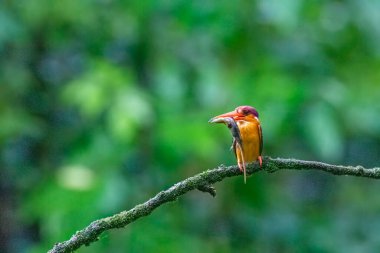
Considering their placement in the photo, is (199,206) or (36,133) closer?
(36,133)

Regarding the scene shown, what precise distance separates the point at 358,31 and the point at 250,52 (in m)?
0.64

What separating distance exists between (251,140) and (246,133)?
1 cm

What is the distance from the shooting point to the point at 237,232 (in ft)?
16.4

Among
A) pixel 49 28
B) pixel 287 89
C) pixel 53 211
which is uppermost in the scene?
pixel 49 28

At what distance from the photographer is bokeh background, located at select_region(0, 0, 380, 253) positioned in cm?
411

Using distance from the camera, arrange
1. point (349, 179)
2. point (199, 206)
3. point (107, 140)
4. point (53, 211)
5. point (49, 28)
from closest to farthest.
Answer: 1. point (53, 211)
2. point (107, 140)
3. point (49, 28)
4. point (199, 206)
5. point (349, 179)

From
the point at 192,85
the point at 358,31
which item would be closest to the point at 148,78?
the point at 192,85

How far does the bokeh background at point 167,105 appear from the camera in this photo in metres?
4.11

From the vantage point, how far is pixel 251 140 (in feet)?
4.37

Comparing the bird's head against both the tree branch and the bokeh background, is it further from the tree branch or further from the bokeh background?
the bokeh background

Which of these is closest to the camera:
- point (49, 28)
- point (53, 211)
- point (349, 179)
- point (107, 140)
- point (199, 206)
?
point (53, 211)

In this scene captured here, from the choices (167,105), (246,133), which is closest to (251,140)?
(246,133)

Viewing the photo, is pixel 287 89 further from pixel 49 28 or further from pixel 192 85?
pixel 49 28

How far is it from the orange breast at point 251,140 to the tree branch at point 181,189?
0.21ft
